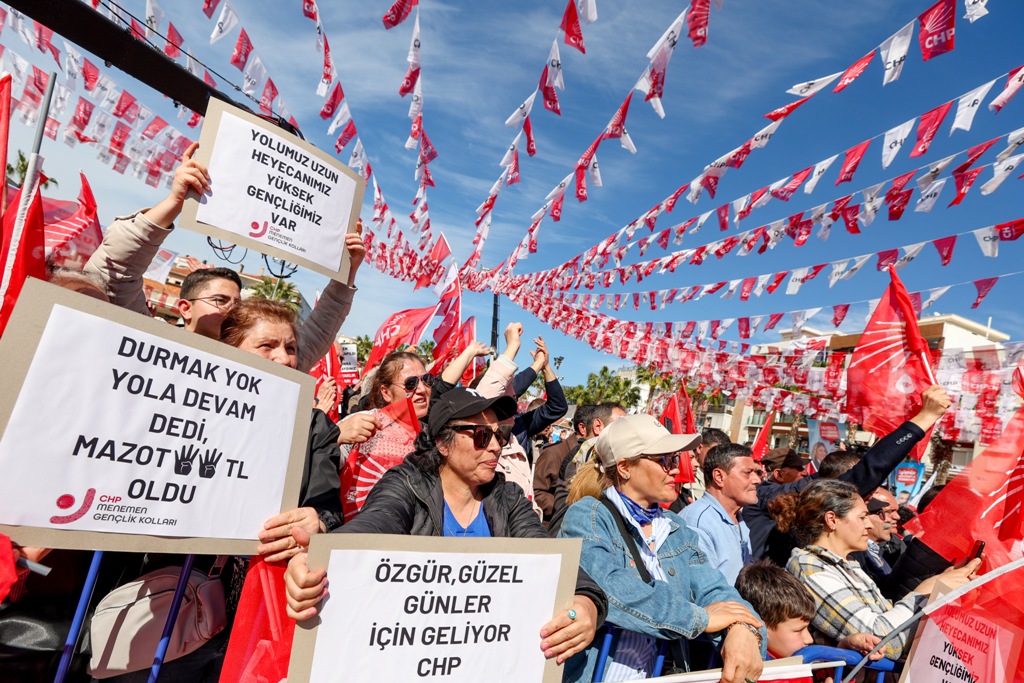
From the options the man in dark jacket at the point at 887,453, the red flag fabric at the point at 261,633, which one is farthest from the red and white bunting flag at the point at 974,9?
the red flag fabric at the point at 261,633

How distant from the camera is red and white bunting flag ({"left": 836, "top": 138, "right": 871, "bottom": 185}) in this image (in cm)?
792

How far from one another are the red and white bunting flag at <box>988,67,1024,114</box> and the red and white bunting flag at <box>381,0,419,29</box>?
5.57 m

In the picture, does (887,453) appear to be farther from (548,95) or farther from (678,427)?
(548,95)

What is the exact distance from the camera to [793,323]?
42.0 ft

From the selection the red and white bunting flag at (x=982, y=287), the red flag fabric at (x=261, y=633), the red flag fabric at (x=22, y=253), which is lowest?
the red flag fabric at (x=261, y=633)

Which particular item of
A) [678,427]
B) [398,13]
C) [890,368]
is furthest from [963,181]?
[398,13]

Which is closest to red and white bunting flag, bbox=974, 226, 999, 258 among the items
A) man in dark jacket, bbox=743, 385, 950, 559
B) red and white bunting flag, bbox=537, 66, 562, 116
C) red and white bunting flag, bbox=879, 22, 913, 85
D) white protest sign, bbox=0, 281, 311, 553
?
red and white bunting flag, bbox=879, 22, 913, 85

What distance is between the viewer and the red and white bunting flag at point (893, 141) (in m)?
7.07

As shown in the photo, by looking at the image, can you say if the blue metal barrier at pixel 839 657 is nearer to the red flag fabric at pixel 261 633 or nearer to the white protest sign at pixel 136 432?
the red flag fabric at pixel 261 633

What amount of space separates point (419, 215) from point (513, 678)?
12.0 metres

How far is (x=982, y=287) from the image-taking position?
9000 millimetres

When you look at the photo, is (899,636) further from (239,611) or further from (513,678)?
(239,611)

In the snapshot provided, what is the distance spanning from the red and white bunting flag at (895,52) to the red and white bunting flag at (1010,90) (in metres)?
1.01

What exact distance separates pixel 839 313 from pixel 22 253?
1256cm
